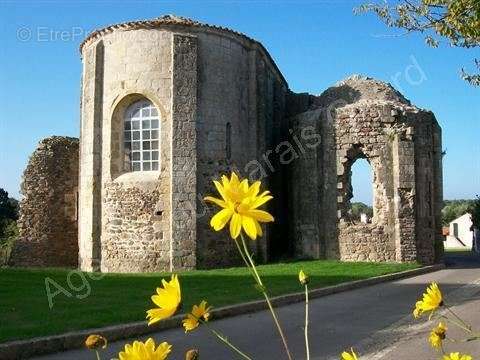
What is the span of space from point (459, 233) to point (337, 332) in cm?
6797

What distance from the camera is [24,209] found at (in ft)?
70.1

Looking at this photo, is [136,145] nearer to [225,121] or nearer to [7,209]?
[225,121]

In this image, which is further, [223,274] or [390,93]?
[390,93]

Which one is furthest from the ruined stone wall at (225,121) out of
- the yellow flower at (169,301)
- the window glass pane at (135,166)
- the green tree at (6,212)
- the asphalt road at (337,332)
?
the green tree at (6,212)

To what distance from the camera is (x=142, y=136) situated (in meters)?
18.6

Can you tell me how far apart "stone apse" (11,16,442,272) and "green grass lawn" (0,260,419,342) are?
5.04 feet

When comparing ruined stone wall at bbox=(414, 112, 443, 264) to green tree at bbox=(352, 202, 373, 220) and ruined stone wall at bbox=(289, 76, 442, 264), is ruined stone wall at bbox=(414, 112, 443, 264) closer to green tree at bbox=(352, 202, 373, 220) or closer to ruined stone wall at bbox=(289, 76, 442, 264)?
ruined stone wall at bbox=(289, 76, 442, 264)

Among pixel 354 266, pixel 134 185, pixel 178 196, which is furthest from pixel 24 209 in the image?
pixel 354 266

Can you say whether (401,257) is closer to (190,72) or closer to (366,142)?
(366,142)

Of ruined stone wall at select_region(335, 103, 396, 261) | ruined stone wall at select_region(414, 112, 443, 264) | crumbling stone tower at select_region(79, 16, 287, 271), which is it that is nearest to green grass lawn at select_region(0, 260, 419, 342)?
ruined stone wall at select_region(335, 103, 396, 261)

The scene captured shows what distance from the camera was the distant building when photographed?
219ft

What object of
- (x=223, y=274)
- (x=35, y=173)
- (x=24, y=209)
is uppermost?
(x=35, y=173)

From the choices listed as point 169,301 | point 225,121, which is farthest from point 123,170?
point 169,301

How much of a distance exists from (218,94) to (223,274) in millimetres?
6317
